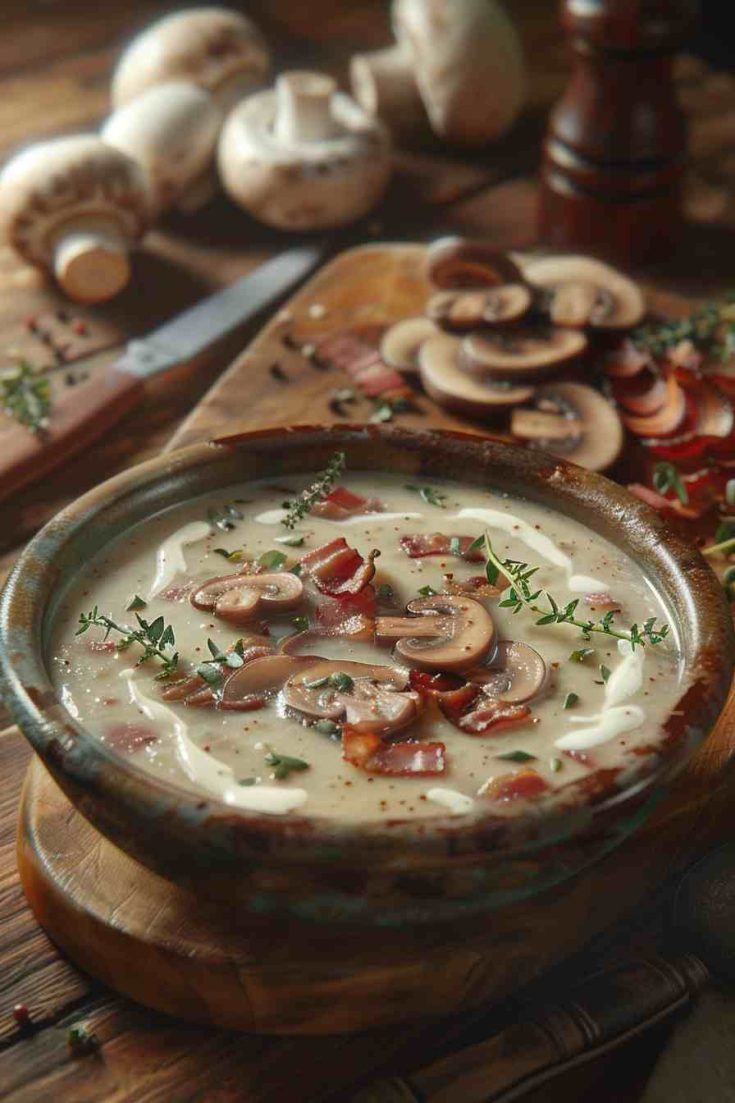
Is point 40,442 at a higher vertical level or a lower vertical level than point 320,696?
lower

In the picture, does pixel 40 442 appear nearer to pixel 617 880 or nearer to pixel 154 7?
pixel 617 880

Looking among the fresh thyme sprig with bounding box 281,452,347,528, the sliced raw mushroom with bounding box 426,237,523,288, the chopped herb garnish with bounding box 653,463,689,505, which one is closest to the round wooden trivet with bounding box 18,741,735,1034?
the fresh thyme sprig with bounding box 281,452,347,528

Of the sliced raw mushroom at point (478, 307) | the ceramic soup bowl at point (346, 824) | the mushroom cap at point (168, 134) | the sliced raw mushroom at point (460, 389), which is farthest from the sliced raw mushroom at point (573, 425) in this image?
the mushroom cap at point (168, 134)

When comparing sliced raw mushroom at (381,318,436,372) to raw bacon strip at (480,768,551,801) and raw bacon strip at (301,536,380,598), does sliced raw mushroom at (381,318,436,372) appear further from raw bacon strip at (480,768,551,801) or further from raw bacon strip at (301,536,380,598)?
raw bacon strip at (480,768,551,801)

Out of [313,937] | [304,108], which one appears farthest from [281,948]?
[304,108]

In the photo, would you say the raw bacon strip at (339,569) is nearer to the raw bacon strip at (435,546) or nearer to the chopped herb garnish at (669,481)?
the raw bacon strip at (435,546)

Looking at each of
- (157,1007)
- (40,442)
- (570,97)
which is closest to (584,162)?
(570,97)

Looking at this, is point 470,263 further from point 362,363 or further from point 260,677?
point 260,677
